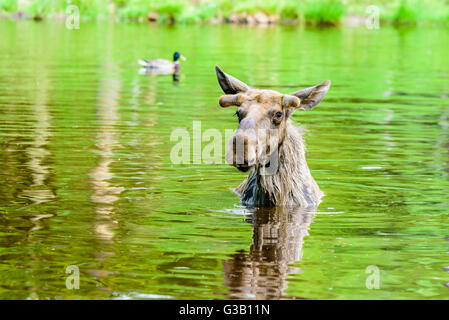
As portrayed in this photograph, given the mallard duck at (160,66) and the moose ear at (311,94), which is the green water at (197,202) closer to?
the moose ear at (311,94)

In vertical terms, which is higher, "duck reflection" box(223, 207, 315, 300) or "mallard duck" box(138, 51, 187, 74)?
"mallard duck" box(138, 51, 187, 74)

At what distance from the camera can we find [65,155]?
14367mm

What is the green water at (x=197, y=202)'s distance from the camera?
26.7 feet

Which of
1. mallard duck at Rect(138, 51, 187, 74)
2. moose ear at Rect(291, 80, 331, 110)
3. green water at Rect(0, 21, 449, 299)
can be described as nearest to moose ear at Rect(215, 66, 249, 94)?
moose ear at Rect(291, 80, 331, 110)

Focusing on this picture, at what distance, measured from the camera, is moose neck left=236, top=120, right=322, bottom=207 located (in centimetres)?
1052

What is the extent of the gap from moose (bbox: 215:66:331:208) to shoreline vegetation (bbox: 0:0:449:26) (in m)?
60.8

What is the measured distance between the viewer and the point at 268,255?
29.5 ft

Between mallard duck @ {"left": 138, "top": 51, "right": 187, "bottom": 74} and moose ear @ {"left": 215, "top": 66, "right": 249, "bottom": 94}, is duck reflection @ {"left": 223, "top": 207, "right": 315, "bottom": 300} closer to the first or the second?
moose ear @ {"left": 215, "top": 66, "right": 249, "bottom": 94}

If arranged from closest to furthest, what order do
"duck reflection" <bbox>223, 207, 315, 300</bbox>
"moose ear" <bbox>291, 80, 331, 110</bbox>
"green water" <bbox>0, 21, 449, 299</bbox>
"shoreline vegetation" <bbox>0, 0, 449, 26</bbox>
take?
1. "duck reflection" <bbox>223, 207, 315, 300</bbox>
2. "green water" <bbox>0, 21, 449, 299</bbox>
3. "moose ear" <bbox>291, 80, 331, 110</bbox>
4. "shoreline vegetation" <bbox>0, 0, 449, 26</bbox>

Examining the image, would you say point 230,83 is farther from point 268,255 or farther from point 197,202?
point 268,255

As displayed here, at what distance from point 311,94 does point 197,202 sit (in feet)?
7.14
